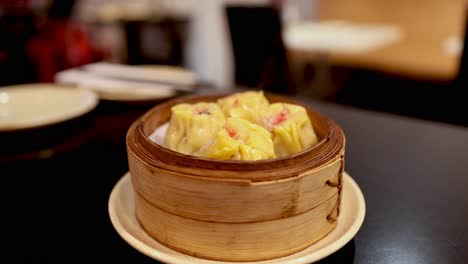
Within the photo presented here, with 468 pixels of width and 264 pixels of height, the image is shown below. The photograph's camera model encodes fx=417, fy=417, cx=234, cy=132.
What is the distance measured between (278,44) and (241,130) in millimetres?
2155

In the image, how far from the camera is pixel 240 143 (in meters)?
0.67

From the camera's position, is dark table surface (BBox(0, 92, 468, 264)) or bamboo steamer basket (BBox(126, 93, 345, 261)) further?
dark table surface (BBox(0, 92, 468, 264))

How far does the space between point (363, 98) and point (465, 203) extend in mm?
2813

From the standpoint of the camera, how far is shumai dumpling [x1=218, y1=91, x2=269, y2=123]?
81 cm

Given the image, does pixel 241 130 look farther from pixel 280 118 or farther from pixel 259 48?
pixel 259 48

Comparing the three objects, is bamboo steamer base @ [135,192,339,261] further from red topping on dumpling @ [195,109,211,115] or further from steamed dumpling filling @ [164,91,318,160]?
red topping on dumpling @ [195,109,211,115]

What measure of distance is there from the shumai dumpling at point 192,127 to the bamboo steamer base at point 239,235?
0.14 meters

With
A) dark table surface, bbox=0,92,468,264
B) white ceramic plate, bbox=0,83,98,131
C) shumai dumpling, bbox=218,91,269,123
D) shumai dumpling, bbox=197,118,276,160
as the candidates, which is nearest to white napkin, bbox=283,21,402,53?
dark table surface, bbox=0,92,468,264

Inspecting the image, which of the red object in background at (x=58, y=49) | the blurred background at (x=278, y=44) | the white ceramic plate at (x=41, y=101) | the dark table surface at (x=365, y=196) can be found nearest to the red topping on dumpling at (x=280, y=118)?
the dark table surface at (x=365, y=196)

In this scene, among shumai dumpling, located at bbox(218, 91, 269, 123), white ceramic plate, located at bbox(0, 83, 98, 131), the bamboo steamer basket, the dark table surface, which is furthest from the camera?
white ceramic plate, located at bbox(0, 83, 98, 131)

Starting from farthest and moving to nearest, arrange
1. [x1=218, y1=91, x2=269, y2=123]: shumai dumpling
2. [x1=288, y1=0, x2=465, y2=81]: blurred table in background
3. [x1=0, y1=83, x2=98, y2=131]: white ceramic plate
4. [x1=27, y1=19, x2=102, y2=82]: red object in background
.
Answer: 1. [x1=27, y1=19, x2=102, y2=82]: red object in background
2. [x1=288, y1=0, x2=465, y2=81]: blurred table in background
3. [x1=0, y1=83, x2=98, y2=131]: white ceramic plate
4. [x1=218, y1=91, x2=269, y2=123]: shumai dumpling

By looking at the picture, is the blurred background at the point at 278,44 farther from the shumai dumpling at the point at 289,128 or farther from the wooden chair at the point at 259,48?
the shumai dumpling at the point at 289,128

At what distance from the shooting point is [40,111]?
1.26 m

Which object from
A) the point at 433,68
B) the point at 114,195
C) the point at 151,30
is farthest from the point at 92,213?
the point at 151,30
